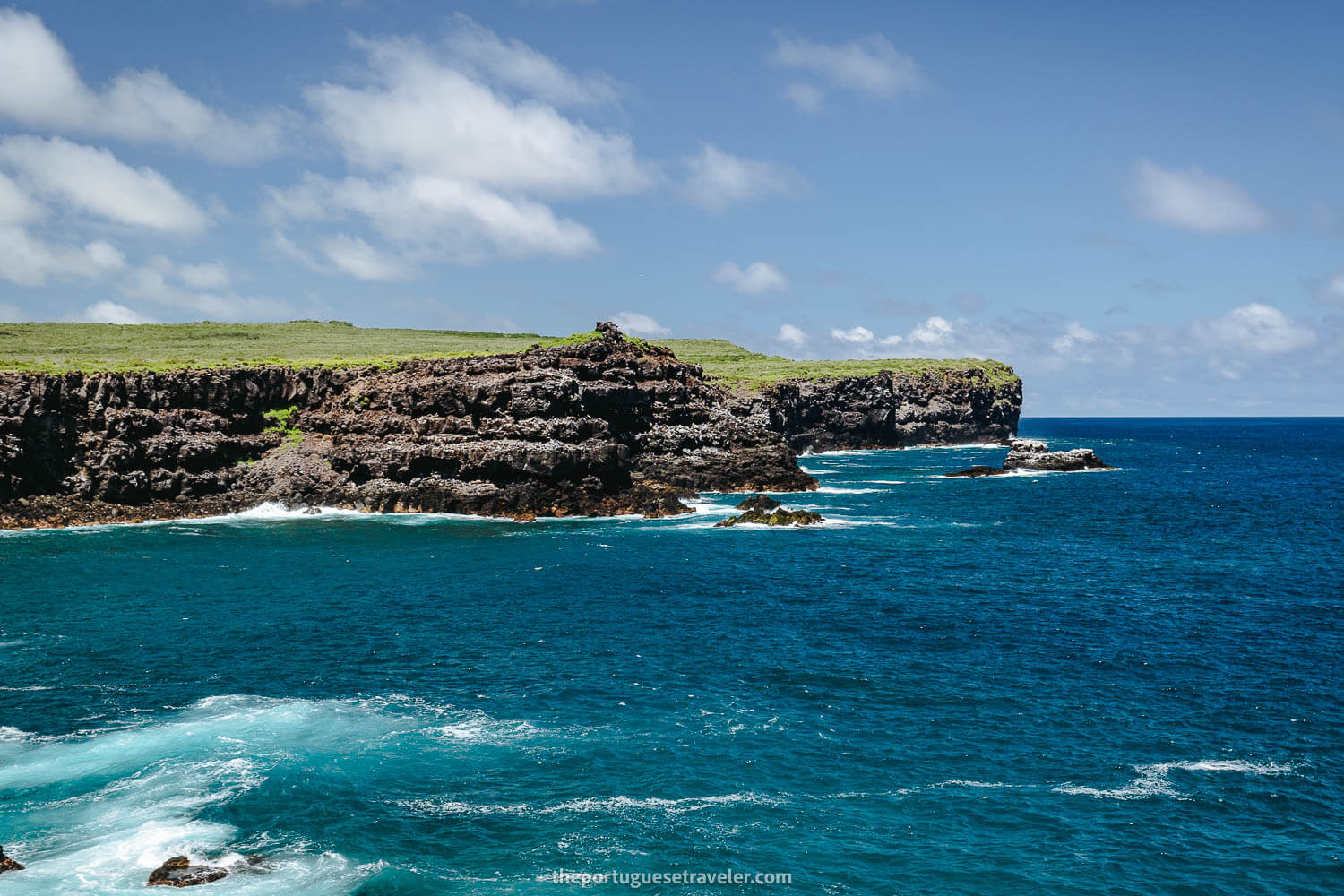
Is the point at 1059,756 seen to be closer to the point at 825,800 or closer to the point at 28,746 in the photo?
the point at 825,800

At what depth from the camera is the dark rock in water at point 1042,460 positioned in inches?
5965

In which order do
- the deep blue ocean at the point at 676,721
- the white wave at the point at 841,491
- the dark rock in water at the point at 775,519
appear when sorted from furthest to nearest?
1. the white wave at the point at 841,491
2. the dark rock in water at the point at 775,519
3. the deep blue ocean at the point at 676,721

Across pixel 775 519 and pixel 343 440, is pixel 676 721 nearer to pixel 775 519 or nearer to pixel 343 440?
pixel 775 519

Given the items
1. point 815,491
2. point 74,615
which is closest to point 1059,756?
point 74,615

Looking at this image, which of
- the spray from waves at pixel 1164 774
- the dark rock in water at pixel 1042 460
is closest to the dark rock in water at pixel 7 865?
the spray from waves at pixel 1164 774

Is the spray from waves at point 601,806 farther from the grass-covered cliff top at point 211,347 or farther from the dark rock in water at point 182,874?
the grass-covered cliff top at point 211,347

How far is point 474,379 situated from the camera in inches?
3991

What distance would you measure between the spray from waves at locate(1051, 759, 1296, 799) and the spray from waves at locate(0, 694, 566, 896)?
1849 centimetres

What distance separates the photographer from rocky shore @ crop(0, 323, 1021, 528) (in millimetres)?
92625

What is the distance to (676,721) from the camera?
117 ft

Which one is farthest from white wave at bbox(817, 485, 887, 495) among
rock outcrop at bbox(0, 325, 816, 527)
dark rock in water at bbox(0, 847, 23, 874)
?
dark rock in water at bbox(0, 847, 23, 874)

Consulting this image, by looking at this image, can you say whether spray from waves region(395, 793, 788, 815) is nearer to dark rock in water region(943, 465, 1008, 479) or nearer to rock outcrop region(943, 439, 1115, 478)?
dark rock in water region(943, 465, 1008, 479)

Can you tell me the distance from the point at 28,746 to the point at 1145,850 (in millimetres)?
37524

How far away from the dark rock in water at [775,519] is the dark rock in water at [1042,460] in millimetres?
74645
